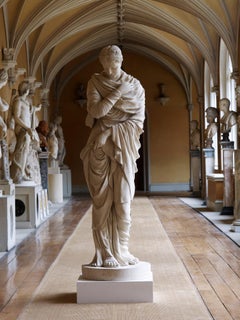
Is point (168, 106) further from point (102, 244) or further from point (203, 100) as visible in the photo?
point (102, 244)

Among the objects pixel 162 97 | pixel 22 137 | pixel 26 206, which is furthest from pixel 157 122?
pixel 26 206

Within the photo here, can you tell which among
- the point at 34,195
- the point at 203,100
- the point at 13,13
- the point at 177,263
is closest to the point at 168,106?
the point at 203,100

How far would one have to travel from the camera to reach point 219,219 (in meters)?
11.2

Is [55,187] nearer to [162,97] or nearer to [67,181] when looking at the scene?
[67,181]

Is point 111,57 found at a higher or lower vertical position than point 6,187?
higher

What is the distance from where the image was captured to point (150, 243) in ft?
26.7

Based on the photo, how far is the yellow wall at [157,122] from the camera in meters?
21.2

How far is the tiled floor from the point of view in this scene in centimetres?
895

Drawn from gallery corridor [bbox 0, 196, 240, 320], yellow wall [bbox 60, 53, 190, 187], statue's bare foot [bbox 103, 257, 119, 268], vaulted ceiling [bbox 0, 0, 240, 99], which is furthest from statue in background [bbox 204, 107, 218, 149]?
statue's bare foot [bbox 103, 257, 119, 268]

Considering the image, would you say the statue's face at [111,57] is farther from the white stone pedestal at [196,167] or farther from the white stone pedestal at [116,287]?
the white stone pedestal at [196,167]

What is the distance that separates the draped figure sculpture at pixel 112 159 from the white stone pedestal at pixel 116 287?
10 centimetres

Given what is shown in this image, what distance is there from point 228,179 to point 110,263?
291 inches

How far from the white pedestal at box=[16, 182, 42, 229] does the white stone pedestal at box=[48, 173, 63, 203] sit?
507 centimetres

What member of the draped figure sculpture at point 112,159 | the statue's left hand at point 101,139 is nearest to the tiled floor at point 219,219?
the draped figure sculpture at point 112,159
